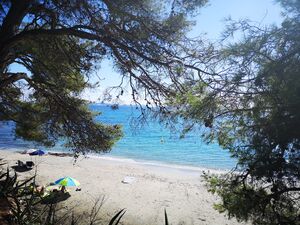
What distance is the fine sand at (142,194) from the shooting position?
9477 mm

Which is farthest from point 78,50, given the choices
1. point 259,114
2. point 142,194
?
point 142,194

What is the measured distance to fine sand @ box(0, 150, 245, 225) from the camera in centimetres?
948

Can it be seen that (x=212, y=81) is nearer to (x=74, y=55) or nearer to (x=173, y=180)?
(x=74, y=55)

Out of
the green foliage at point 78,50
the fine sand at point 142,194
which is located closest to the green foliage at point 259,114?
the green foliage at point 78,50

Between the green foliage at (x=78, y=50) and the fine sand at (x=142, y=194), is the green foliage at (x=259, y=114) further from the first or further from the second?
the fine sand at (x=142, y=194)

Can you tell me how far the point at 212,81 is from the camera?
376cm

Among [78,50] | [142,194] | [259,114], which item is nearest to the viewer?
[259,114]

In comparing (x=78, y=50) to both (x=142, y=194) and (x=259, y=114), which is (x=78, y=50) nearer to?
(x=259, y=114)

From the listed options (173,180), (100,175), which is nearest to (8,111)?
(100,175)

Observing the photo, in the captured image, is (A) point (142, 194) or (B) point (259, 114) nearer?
→ (B) point (259, 114)

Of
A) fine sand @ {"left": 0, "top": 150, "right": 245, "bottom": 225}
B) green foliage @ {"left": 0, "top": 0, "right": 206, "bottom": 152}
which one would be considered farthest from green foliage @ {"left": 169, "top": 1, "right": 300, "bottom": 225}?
fine sand @ {"left": 0, "top": 150, "right": 245, "bottom": 225}

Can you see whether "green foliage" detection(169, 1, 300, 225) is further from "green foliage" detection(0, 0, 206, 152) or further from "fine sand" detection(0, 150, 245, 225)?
"fine sand" detection(0, 150, 245, 225)

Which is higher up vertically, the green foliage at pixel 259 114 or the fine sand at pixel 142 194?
the green foliage at pixel 259 114

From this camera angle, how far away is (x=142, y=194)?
1199cm
